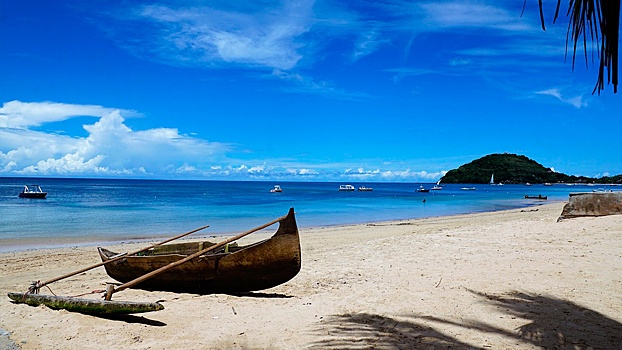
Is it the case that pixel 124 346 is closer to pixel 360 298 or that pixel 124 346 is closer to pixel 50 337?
pixel 50 337

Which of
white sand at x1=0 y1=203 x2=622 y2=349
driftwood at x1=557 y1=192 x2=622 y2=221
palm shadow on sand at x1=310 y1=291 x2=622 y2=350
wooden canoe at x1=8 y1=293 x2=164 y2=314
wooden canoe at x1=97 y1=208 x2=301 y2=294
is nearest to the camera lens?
palm shadow on sand at x1=310 y1=291 x2=622 y2=350

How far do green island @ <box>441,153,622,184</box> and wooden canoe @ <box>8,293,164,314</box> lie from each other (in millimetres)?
154528

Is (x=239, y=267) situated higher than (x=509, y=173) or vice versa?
(x=509, y=173)

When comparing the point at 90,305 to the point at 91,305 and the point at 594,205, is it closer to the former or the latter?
the point at 91,305

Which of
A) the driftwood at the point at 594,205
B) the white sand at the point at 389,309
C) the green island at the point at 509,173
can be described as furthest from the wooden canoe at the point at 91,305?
the green island at the point at 509,173

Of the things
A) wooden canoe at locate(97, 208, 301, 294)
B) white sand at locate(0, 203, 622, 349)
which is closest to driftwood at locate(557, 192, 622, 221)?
white sand at locate(0, 203, 622, 349)

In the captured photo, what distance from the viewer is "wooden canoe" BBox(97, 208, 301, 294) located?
637 centimetres

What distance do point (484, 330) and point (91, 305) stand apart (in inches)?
182

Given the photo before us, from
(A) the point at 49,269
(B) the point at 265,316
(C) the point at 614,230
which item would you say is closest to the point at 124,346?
(B) the point at 265,316

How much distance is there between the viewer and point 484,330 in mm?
4637

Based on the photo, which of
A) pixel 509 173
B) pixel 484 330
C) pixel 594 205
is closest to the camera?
pixel 484 330

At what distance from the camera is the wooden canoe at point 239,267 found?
6367 mm

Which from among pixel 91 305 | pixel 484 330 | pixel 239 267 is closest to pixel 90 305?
pixel 91 305

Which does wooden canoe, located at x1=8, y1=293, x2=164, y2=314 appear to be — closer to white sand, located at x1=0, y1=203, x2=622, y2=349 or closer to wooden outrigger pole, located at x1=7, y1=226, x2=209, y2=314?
wooden outrigger pole, located at x1=7, y1=226, x2=209, y2=314
